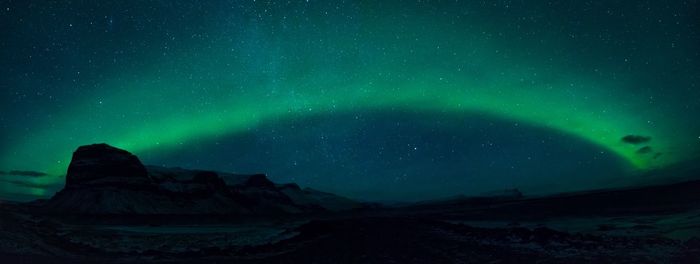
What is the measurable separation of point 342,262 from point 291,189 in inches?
4975

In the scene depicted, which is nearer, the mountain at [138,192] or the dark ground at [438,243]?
the dark ground at [438,243]

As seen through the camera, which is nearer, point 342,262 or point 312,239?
point 342,262

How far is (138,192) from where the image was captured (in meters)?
76.6

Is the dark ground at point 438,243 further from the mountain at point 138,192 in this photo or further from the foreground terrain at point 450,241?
the mountain at point 138,192

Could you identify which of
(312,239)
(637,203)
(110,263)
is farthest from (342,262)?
(637,203)

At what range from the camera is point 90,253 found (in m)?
13.6

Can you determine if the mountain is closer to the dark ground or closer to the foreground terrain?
the foreground terrain

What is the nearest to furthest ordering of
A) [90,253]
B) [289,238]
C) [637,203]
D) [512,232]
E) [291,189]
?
[90,253], [512,232], [289,238], [637,203], [291,189]

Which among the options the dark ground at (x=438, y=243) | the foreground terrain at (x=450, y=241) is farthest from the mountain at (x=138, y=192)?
the dark ground at (x=438, y=243)

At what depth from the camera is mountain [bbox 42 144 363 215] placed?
6862 cm

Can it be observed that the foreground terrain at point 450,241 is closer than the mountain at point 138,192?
Yes

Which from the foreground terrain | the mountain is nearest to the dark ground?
the foreground terrain

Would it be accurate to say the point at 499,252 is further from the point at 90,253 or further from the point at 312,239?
the point at 90,253

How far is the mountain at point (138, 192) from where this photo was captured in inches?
2702
